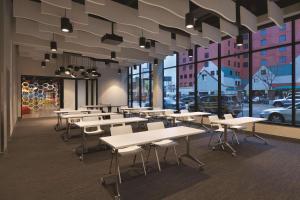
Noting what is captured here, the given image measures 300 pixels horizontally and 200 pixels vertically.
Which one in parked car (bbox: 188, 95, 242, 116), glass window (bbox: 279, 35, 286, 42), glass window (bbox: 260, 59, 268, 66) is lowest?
parked car (bbox: 188, 95, 242, 116)

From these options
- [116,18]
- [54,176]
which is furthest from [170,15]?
[54,176]

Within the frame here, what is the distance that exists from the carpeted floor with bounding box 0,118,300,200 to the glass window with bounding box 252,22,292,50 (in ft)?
11.3

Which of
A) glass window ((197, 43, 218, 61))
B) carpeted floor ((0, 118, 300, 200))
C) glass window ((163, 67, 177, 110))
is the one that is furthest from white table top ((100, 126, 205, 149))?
glass window ((163, 67, 177, 110))

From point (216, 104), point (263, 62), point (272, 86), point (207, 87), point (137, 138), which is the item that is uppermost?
point (263, 62)

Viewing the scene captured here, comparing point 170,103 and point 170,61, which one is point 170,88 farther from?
point 170,61

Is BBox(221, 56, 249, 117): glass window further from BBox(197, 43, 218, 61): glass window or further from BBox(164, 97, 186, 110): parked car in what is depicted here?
BBox(164, 97, 186, 110): parked car

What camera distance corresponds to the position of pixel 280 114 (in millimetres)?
6555

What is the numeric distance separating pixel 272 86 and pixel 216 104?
234cm

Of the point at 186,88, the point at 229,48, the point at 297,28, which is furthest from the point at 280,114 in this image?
the point at 186,88

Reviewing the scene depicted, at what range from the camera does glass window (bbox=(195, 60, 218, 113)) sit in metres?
8.57

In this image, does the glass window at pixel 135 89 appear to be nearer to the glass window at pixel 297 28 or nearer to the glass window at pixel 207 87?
the glass window at pixel 207 87

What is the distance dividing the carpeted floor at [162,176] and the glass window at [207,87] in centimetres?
366

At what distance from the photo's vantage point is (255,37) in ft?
23.1

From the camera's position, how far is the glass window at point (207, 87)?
8.57 metres
